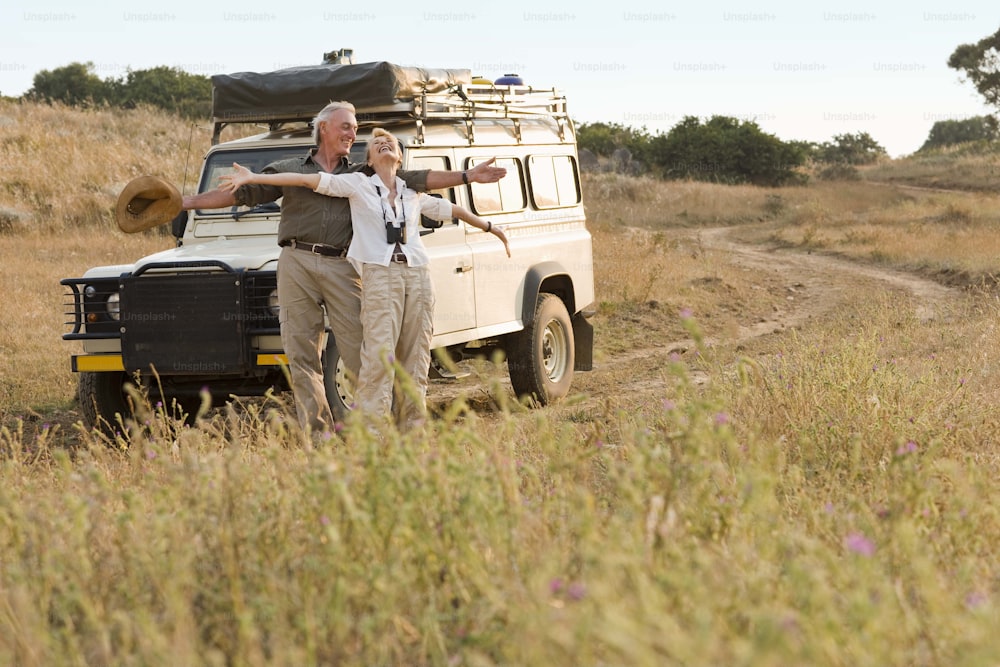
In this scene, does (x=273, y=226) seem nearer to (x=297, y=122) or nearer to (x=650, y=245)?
(x=297, y=122)

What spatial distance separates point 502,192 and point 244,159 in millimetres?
1844

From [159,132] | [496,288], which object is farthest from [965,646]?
[159,132]

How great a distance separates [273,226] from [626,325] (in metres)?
5.70

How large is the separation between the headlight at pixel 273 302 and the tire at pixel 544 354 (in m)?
1.98

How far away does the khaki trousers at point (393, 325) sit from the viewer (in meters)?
5.86

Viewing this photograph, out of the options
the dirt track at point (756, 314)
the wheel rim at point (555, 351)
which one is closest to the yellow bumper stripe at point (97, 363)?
the dirt track at point (756, 314)

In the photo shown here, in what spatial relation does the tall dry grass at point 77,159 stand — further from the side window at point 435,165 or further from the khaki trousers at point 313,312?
the khaki trousers at point 313,312

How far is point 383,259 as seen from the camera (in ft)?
19.5

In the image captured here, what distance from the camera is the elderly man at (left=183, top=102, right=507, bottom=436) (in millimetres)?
6152

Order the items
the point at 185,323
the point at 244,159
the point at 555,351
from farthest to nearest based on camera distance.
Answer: the point at 555,351
the point at 244,159
the point at 185,323

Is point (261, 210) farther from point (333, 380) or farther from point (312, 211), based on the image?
point (312, 211)

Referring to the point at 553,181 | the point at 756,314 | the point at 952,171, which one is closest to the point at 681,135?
the point at 952,171

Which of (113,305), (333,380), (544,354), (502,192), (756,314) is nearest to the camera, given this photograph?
(333,380)

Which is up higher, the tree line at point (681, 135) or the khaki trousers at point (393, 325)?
the tree line at point (681, 135)
